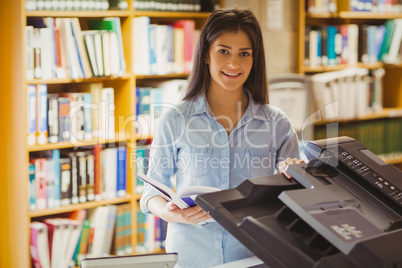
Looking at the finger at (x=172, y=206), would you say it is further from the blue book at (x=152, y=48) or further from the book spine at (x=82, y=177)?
the blue book at (x=152, y=48)

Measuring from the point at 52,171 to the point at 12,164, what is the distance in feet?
0.81

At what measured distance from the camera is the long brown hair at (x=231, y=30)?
1925 millimetres

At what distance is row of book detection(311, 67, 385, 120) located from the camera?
4074 millimetres

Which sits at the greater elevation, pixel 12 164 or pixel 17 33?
pixel 17 33

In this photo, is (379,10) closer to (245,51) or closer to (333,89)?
(333,89)

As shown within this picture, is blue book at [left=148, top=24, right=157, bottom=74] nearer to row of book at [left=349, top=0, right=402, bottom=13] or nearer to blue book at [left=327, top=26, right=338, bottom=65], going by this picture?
blue book at [left=327, top=26, right=338, bottom=65]

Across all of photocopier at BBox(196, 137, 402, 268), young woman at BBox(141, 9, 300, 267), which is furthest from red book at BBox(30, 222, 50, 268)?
photocopier at BBox(196, 137, 402, 268)

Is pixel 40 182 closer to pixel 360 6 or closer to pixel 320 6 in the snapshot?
pixel 320 6

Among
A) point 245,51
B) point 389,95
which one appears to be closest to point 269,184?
point 245,51

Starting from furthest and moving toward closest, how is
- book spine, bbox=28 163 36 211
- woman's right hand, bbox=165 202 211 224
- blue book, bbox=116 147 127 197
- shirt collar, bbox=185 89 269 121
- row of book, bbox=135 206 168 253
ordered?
row of book, bbox=135 206 168 253
blue book, bbox=116 147 127 197
book spine, bbox=28 163 36 211
shirt collar, bbox=185 89 269 121
woman's right hand, bbox=165 202 211 224

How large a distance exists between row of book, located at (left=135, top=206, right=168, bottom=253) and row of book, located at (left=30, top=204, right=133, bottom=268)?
0.07 m

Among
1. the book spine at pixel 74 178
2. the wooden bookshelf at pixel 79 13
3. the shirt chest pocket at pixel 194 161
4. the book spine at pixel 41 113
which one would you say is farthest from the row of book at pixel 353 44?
the shirt chest pocket at pixel 194 161

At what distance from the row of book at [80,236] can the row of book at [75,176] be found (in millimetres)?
105

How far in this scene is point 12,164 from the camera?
10.3 feet
